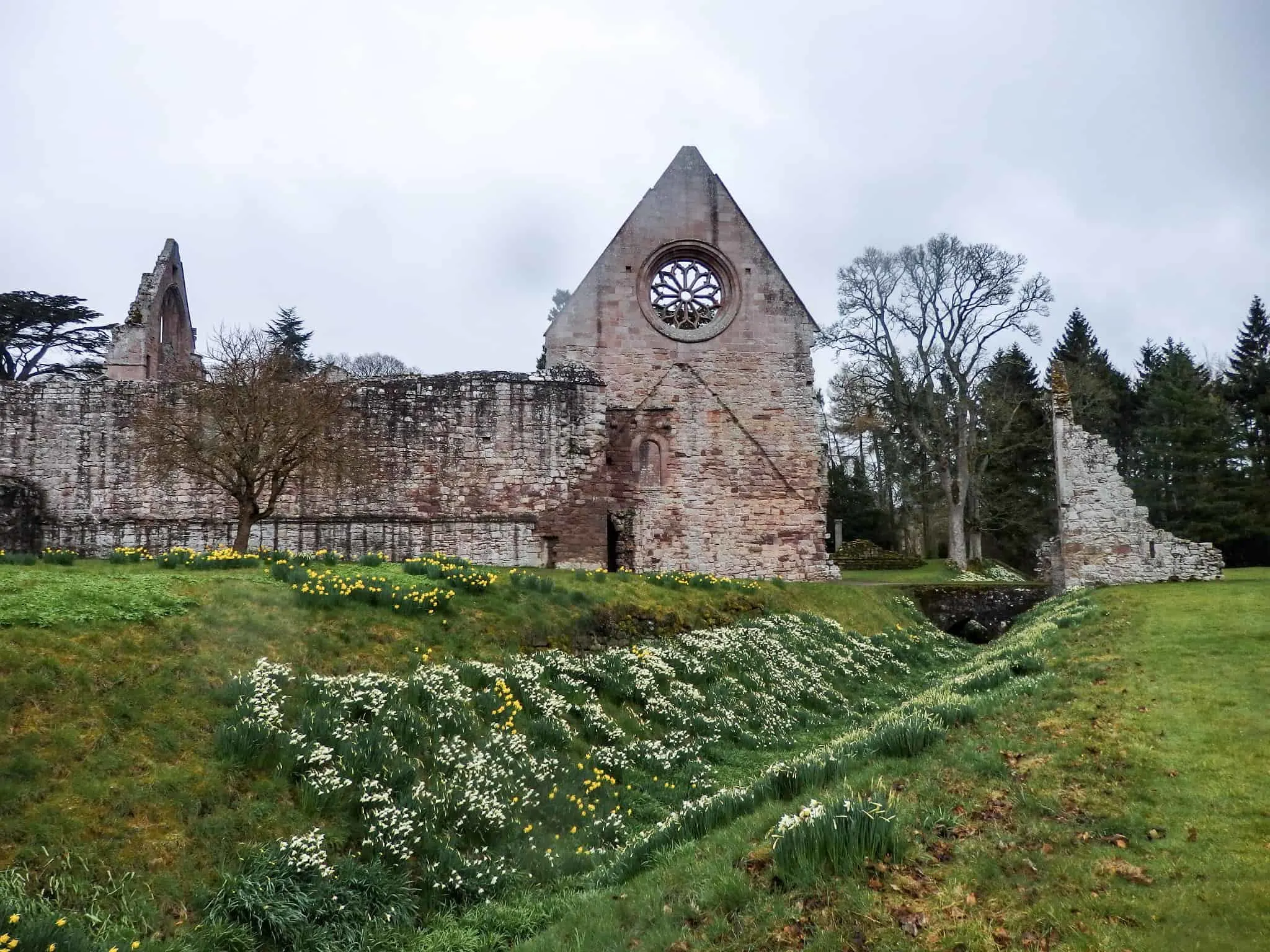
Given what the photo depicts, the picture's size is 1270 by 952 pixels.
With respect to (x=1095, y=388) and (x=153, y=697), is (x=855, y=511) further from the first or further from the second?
(x=153, y=697)

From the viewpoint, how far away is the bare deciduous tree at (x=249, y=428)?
44.8 feet

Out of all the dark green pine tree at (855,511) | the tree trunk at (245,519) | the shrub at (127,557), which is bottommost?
the shrub at (127,557)

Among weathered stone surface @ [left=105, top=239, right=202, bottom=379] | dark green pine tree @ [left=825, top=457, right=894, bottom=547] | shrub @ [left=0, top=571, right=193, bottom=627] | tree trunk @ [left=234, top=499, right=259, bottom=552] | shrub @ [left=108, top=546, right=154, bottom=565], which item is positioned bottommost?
shrub @ [left=0, top=571, right=193, bottom=627]

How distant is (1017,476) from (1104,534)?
72.9 feet

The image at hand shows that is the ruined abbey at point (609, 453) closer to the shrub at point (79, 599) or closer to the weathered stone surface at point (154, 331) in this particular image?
the weathered stone surface at point (154, 331)

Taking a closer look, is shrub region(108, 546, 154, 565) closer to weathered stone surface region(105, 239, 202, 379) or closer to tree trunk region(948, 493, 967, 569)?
weathered stone surface region(105, 239, 202, 379)

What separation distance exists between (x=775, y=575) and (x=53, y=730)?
18.7 m

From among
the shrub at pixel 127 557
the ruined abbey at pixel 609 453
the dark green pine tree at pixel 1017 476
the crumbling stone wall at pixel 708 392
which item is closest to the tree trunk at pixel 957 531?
the dark green pine tree at pixel 1017 476

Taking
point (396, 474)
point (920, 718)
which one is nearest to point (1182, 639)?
point (920, 718)

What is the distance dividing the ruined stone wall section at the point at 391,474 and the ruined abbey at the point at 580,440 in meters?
0.04

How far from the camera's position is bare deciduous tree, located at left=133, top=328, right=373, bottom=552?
44.8ft

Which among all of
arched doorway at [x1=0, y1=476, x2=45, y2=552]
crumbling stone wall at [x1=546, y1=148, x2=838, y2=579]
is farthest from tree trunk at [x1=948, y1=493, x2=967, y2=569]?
arched doorway at [x1=0, y1=476, x2=45, y2=552]

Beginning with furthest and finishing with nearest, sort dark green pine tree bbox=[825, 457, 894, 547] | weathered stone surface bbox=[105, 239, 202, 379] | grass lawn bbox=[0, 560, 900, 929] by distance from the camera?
dark green pine tree bbox=[825, 457, 894, 547], weathered stone surface bbox=[105, 239, 202, 379], grass lawn bbox=[0, 560, 900, 929]

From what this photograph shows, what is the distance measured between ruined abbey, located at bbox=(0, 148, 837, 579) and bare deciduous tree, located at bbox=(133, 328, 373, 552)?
1565 mm
